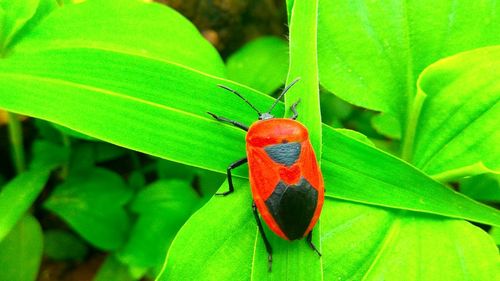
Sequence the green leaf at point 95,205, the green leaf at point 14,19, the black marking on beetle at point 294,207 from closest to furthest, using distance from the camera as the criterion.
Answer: the black marking on beetle at point 294,207, the green leaf at point 14,19, the green leaf at point 95,205

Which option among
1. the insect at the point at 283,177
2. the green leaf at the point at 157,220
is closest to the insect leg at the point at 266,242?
the insect at the point at 283,177

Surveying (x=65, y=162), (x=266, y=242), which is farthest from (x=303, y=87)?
(x=65, y=162)

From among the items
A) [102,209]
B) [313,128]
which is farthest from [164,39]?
[102,209]

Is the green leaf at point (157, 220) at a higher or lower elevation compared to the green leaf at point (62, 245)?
higher

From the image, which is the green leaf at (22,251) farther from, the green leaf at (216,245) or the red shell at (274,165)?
the red shell at (274,165)

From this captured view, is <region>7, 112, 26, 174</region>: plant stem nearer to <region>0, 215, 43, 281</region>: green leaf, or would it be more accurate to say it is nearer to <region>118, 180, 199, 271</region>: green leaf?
<region>0, 215, 43, 281</region>: green leaf

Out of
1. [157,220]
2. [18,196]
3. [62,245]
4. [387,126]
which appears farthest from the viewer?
[62,245]

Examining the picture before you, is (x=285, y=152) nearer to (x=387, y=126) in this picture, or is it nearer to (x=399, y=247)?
(x=399, y=247)

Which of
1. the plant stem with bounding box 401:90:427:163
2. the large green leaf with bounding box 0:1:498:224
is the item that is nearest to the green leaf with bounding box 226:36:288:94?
the large green leaf with bounding box 0:1:498:224
